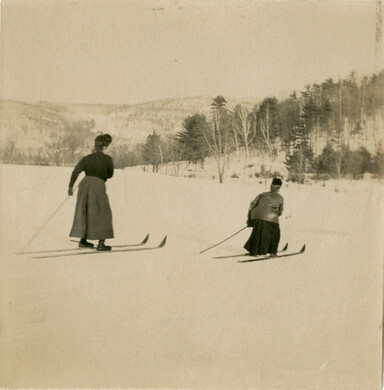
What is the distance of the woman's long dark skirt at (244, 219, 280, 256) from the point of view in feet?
10.9

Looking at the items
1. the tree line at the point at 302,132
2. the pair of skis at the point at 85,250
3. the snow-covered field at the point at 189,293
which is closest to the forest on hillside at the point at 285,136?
the tree line at the point at 302,132

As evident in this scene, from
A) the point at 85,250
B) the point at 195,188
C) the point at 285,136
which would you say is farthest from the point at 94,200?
the point at 285,136

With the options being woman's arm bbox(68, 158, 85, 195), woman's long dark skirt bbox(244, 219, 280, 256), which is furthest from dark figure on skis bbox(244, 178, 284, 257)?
woman's arm bbox(68, 158, 85, 195)

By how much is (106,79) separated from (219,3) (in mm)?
847

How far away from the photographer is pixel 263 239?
131 inches

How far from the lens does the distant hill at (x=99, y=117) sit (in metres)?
3.28

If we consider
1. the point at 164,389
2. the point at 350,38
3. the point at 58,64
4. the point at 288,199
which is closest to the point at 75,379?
the point at 164,389

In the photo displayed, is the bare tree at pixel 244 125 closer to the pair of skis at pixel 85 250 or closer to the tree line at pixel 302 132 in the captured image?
the tree line at pixel 302 132

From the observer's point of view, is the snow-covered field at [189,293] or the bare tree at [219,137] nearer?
the snow-covered field at [189,293]

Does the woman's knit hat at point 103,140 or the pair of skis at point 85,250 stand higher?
the woman's knit hat at point 103,140

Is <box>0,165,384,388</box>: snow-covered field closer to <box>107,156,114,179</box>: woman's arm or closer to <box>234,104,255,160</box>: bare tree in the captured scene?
<box>107,156,114,179</box>: woman's arm

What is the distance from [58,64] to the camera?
10.9 feet

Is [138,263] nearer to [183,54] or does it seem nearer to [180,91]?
[180,91]

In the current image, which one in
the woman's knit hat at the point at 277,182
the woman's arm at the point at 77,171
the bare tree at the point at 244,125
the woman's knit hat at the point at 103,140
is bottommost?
the woman's knit hat at the point at 277,182
